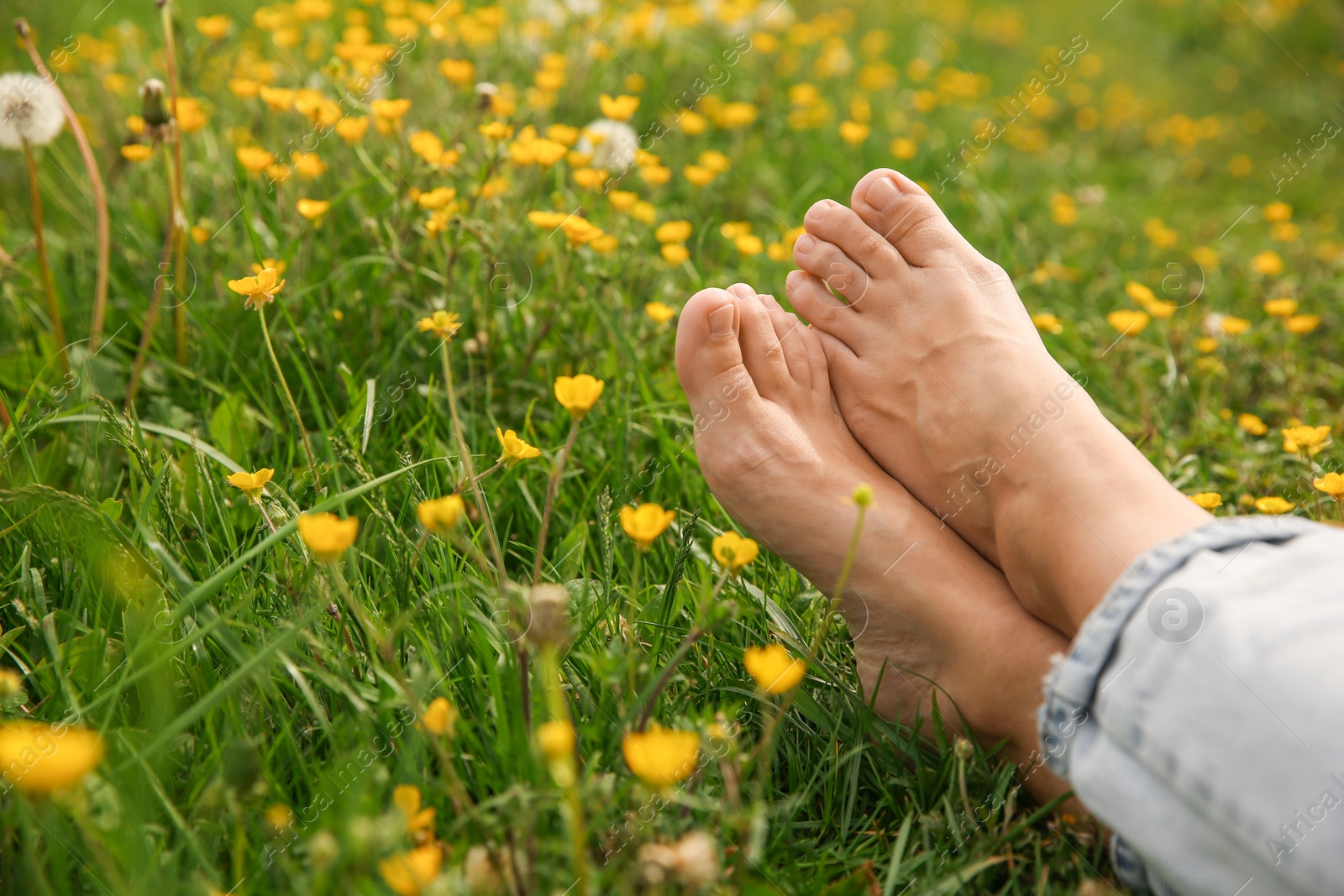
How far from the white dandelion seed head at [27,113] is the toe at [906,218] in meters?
1.20

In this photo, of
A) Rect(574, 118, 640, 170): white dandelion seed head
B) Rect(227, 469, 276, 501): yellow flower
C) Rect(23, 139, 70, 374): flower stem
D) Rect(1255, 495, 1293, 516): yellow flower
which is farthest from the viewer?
Rect(574, 118, 640, 170): white dandelion seed head

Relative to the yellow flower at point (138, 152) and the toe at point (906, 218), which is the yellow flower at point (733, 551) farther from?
the yellow flower at point (138, 152)

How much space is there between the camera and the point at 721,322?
1200mm

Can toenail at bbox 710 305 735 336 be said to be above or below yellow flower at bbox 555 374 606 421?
below

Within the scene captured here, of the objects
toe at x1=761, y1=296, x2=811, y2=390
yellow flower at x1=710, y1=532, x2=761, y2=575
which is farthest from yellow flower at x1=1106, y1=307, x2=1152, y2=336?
yellow flower at x1=710, y1=532, x2=761, y2=575

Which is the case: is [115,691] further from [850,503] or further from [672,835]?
[850,503]

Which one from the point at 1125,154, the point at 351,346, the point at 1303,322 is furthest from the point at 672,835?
the point at 1125,154

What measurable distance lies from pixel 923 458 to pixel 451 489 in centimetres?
63

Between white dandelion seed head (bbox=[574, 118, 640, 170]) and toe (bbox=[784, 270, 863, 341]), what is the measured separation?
1.84ft

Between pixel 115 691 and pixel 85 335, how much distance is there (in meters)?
0.91

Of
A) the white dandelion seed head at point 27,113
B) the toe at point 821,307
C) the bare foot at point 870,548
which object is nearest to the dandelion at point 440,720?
the bare foot at point 870,548

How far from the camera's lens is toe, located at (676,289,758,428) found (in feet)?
3.85

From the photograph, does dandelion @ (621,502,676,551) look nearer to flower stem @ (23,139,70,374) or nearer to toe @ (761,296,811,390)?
toe @ (761,296,811,390)

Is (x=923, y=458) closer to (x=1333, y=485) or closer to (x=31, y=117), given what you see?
(x=1333, y=485)
